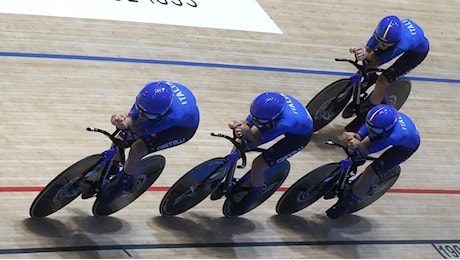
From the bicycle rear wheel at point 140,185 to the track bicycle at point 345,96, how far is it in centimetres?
172

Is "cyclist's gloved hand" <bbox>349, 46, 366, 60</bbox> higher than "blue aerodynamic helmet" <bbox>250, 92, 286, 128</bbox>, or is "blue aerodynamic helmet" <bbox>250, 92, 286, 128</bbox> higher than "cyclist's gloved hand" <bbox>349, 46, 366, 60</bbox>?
"blue aerodynamic helmet" <bbox>250, 92, 286, 128</bbox>

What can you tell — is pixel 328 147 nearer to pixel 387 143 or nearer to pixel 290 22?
pixel 387 143

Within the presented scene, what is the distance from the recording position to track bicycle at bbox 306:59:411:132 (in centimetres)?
664

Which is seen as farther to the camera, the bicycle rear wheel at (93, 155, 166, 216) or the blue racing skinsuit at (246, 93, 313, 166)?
the bicycle rear wheel at (93, 155, 166, 216)

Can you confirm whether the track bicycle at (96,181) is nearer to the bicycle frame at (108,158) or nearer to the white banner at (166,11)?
the bicycle frame at (108,158)

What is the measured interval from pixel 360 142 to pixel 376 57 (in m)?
1.13

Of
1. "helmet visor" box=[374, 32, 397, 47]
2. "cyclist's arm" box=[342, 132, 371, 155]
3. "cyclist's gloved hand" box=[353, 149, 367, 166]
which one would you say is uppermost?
"helmet visor" box=[374, 32, 397, 47]

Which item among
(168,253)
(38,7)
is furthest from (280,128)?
(38,7)

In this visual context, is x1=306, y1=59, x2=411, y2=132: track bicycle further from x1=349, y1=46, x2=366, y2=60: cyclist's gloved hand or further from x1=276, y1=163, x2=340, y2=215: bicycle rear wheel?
x1=276, y1=163, x2=340, y2=215: bicycle rear wheel

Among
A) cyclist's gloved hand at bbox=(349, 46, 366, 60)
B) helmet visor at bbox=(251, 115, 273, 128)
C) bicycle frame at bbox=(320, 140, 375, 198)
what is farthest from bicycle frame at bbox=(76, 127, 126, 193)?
cyclist's gloved hand at bbox=(349, 46, 366, 60)

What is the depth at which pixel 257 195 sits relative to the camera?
5684 millimetres

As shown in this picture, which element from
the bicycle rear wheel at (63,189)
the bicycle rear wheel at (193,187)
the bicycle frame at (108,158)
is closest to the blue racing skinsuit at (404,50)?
the bicycle rear wheel at (193,187)

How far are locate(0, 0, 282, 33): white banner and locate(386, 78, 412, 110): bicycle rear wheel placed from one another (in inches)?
66.2

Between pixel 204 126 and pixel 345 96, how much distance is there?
46.0 inches
